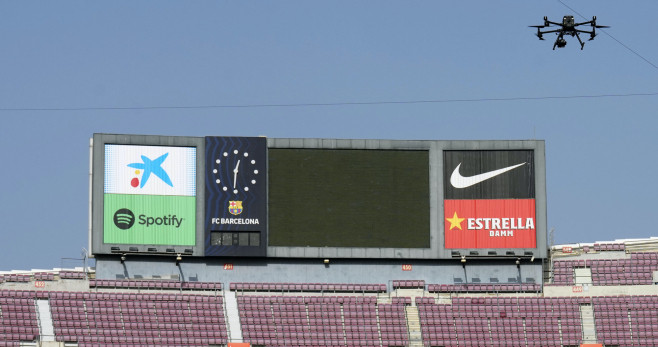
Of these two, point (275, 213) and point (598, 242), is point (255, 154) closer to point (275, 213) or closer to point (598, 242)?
point (275, 213)

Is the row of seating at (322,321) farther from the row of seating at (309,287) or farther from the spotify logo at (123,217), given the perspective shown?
the spotify logo at (123,217)

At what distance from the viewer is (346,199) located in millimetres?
72500

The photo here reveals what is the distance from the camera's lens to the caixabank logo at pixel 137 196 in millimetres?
71938

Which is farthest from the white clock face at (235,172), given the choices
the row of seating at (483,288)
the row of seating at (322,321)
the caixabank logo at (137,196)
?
the row of seating at (483,288)

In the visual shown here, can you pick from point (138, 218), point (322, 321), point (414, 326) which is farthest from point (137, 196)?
point (414, 326)

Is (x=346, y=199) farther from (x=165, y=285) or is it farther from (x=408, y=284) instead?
(x=165, y=285)

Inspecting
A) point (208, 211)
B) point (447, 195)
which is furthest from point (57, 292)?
point (447, 195)

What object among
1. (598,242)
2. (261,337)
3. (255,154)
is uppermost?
(255,154)

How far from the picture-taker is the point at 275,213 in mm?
72375

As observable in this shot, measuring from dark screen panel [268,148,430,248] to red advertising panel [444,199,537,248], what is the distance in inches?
54.4

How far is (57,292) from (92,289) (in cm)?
181

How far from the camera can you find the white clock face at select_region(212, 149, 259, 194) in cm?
7231

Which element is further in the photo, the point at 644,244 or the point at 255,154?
the point at 644,244

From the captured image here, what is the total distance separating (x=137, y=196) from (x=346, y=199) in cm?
1084
